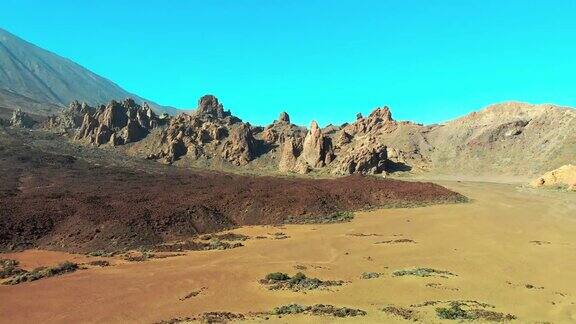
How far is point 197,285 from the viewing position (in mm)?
25172

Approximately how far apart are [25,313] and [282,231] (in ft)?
74.0

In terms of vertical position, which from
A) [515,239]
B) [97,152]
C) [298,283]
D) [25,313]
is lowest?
[25,313]

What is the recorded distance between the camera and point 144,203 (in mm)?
45000

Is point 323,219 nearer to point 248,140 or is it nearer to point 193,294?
point 193,294

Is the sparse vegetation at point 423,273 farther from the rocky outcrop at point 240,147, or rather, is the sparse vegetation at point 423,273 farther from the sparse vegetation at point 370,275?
the rocky outcrop at point 240,147

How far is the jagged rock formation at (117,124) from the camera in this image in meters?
130

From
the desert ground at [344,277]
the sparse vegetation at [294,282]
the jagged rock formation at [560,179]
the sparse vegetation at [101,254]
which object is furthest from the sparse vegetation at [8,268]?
the jagged rock formation at [560,179]

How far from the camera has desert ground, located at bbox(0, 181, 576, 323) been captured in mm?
20906

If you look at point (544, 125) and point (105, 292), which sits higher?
point (544, 125)

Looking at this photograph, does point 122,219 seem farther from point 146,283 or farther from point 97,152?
point 97,152

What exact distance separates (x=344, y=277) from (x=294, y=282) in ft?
10.3

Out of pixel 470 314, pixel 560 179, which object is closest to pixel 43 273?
pixel 470 314

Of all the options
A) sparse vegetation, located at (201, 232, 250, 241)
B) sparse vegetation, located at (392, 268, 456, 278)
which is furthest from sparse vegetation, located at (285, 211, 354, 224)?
sparse vegetation, located at (392, 268, 456, 278)

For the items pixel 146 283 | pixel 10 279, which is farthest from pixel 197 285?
pixel 10 279
